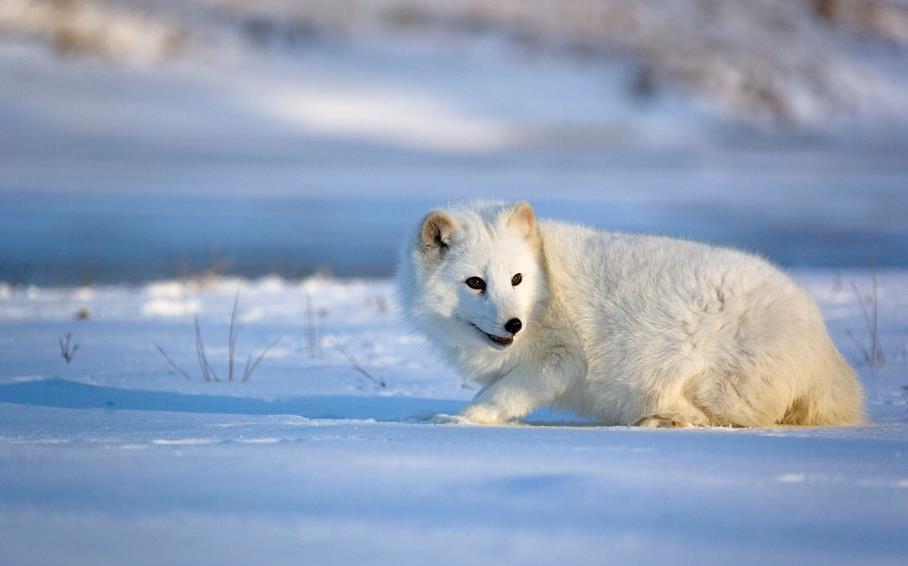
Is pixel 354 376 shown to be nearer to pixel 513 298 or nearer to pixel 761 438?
pixel 513 298

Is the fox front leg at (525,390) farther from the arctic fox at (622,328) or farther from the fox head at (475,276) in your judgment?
the fox head at (475,276)

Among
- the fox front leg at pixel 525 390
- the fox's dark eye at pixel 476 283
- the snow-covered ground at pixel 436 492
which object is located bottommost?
the snow-covered ground at pixel 436 492

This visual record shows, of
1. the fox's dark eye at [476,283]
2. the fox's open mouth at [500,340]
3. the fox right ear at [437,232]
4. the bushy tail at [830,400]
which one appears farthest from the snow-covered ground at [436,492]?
the fox right ear at [437,232]

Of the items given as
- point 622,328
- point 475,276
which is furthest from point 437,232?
point 622,328

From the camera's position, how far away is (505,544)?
244cm

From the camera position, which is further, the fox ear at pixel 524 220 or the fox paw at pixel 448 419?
the fox ear at pixel 524 220

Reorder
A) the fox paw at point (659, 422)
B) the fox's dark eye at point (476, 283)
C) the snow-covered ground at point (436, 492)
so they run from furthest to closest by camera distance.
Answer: the fox's dark eye at point (476, 283), the fox paw at point (659, 422), the snow-covered ground at point (436, 492)

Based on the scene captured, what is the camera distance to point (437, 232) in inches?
185

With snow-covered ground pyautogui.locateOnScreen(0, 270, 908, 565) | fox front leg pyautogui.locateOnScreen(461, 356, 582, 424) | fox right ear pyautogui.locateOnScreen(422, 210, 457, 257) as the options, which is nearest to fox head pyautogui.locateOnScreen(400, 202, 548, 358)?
fox right ear pyautogui.locateOnScreen(422, 210, 457, 257)

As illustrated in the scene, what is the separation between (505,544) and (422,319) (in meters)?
2.41

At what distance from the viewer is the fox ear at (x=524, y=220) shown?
4645 mm

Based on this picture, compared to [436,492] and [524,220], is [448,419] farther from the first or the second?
[436,492]

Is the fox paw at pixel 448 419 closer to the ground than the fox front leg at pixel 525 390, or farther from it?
closer to the ground

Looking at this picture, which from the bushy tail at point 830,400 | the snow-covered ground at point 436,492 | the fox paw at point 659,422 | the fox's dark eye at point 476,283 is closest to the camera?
the snow-covered ground at point 436,492
